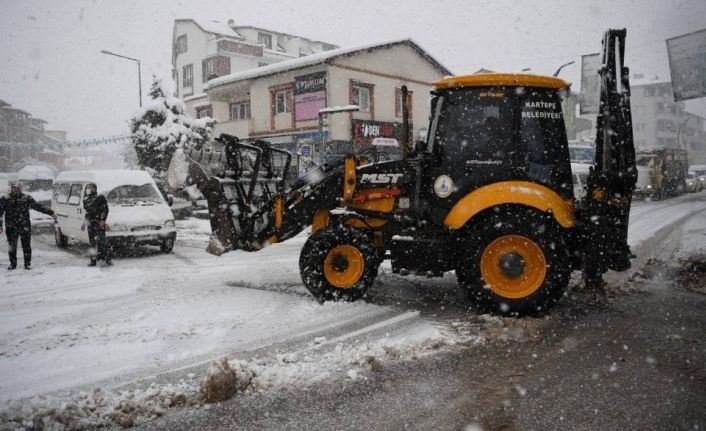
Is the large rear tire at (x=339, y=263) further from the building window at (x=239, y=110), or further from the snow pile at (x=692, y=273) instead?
the building window at (x=239, y=110)

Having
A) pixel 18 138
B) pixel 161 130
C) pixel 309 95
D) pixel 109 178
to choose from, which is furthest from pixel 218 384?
pixel 18 138

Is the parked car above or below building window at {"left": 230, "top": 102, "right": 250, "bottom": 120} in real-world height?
below

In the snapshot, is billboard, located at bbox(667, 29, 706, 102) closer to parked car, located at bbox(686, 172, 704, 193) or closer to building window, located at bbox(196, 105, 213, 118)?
parked car, located at bbox(686, 172, 704, 193)

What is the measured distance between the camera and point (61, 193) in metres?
12.8

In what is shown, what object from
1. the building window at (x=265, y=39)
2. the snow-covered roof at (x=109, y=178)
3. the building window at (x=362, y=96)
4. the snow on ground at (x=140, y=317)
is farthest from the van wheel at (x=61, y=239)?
the building window at (x=265, y=39)

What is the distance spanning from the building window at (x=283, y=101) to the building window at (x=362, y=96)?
3.44 m

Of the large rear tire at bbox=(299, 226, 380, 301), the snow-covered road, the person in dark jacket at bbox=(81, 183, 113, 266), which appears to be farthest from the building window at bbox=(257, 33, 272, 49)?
the large rear tire at bbox=(299, 226, 380, 301)

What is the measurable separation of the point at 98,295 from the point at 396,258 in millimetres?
4532

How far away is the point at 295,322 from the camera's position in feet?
18.7

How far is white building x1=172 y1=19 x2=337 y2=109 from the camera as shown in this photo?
129 feet

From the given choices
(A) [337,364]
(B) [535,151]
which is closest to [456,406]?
(A) [337,364]

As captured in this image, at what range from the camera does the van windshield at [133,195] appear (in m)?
11.5

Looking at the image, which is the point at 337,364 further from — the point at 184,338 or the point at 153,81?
the point at 153,81

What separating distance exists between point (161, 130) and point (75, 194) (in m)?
8.39
